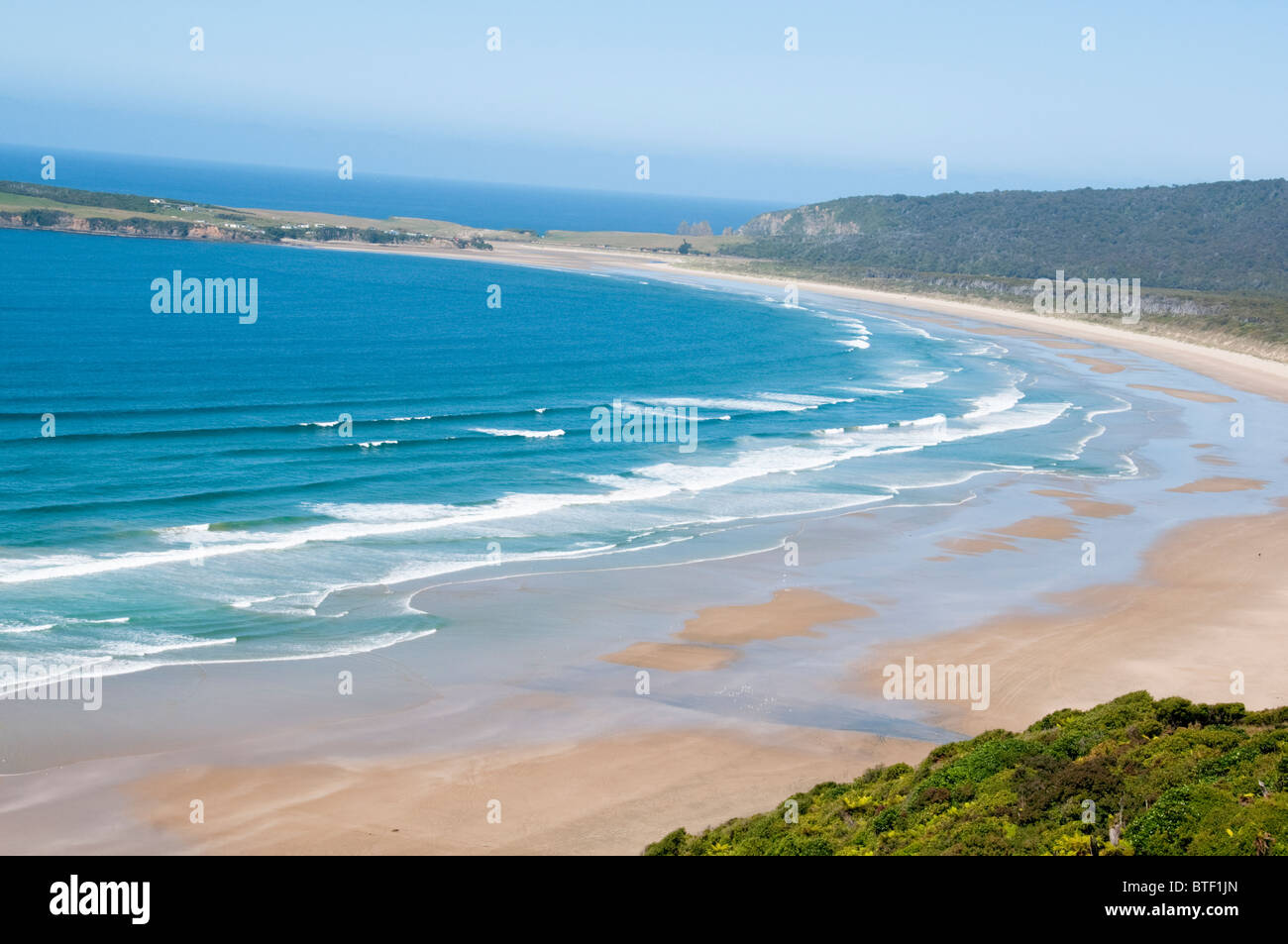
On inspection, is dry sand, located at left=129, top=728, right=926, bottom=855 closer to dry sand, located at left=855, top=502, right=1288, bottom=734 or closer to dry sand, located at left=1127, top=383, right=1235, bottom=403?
dry sand, located at left=855, top=502, right=1288, bottom=734

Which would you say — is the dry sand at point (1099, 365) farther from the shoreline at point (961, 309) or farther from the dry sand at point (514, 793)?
the dry sand at point (514, 793)

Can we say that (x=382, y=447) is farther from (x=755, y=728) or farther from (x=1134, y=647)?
(x=1134, y=647)

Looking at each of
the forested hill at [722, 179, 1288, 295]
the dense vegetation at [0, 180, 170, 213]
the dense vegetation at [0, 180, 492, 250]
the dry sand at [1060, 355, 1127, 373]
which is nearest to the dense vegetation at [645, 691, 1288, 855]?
the dry sand at [1060, 355, 1127, 373]

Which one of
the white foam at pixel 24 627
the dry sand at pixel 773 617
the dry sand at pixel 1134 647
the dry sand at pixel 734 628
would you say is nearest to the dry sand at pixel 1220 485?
the dry sand at pixel 1134 647

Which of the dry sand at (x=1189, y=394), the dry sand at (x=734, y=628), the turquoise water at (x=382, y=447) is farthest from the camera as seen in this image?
the dry sand at (x=1189, y=394)

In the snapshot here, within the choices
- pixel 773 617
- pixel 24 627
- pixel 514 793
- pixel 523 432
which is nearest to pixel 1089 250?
pixel 523 432
